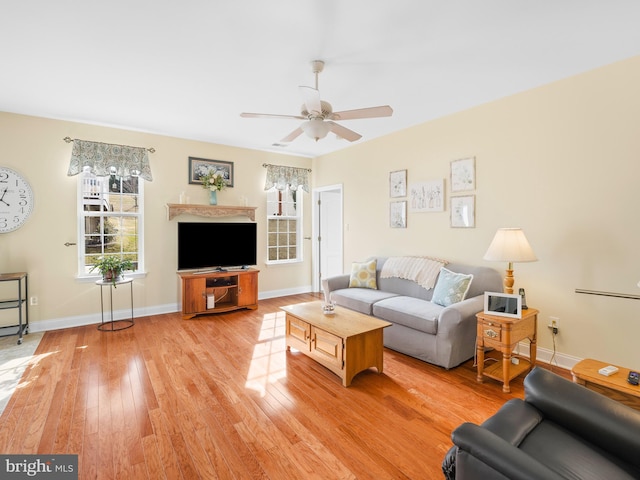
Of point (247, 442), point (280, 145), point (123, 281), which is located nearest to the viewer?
point (247, 442)

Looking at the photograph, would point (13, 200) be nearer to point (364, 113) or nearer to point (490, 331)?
point (364, 113)

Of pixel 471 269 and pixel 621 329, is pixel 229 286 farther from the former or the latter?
pixel 621 329

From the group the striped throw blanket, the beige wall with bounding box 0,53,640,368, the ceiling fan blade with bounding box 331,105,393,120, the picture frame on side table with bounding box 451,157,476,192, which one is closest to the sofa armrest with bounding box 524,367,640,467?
the beige wall with bounding box 0,53,640,368

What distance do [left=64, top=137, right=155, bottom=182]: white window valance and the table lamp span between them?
177 inches

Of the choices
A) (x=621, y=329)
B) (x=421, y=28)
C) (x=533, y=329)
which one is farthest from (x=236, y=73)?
(x=621, y=329)

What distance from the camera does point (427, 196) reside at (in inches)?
167

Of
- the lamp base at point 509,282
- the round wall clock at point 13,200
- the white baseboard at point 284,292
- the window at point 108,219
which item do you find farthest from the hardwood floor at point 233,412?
the white baseboard at point 284,292

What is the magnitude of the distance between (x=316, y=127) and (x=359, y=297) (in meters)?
2.15

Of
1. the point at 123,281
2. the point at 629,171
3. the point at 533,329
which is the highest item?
the point at 629,171

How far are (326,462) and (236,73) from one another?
10.2 ft

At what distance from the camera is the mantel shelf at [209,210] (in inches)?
191

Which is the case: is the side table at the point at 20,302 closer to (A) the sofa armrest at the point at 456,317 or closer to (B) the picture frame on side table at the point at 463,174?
(A) the sofa armrest at the point at 456,317

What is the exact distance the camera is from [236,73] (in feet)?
9.71

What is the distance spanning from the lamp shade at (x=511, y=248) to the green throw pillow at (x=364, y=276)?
1803 mm
